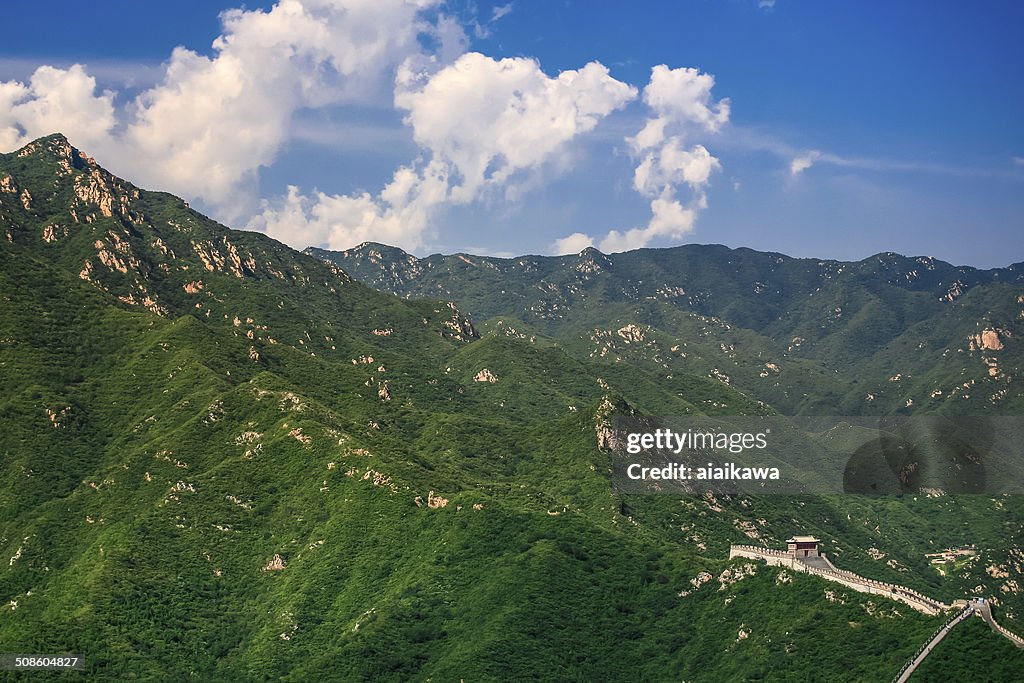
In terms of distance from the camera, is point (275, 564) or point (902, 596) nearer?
point (902, 596)

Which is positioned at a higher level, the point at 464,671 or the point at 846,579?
the point at 846,579

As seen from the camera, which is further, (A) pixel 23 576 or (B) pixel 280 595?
(A) pixel 23 576

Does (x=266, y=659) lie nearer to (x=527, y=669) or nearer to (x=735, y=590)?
(x=527, y=669)

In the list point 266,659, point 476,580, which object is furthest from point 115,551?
point 476,580

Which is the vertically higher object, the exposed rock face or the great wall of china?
the exposed rock face

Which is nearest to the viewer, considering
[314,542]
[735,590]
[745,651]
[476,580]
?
[745,651]

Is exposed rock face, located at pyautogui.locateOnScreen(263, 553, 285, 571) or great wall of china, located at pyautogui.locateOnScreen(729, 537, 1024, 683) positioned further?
exposed rock face, located at pyautogui.locateOnScreen(263, 553, 285, 571)

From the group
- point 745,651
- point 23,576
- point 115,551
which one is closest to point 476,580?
point 745,651

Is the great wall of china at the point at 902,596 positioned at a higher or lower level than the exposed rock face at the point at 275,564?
lower

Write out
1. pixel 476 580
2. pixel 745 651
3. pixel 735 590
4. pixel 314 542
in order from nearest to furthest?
pixel 745 651, pixel 735 590, pixel 476 580, pixel 314 542

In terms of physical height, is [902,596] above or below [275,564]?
below

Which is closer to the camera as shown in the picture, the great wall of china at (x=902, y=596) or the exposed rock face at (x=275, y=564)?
the great wall of china at (x=902, y=596)
